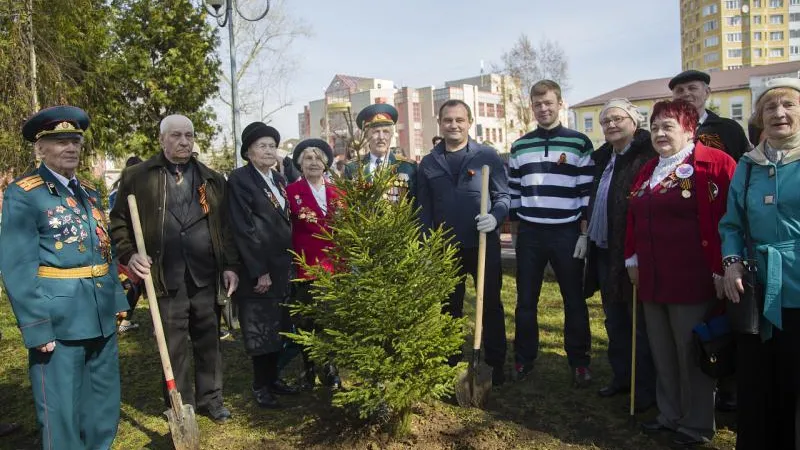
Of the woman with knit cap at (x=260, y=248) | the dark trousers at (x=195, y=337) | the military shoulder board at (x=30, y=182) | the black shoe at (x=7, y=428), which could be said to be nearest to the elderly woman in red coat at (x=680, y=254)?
the woman with knit cap at (x=260, y=248)


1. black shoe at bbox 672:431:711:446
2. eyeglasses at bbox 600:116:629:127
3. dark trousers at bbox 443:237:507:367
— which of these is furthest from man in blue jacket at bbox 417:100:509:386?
black shoe at bbox 672:431:711:446

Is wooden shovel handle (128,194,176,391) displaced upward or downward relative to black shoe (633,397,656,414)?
upward

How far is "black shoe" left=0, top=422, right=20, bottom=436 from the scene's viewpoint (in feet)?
14.7

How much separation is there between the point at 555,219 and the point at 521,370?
1.40 m

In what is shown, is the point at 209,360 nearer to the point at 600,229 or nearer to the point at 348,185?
the point at 348,185

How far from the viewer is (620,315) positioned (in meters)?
4.72

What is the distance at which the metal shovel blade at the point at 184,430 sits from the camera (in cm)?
374

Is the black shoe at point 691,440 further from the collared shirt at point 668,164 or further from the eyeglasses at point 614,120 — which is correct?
the eyeglasses at point 614,120

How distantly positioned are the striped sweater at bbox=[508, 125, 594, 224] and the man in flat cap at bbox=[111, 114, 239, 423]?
261cm

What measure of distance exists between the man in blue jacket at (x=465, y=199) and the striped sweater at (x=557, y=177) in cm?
29

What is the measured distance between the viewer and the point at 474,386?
4309 millimetres

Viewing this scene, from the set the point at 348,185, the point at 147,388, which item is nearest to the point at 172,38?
the point at 147,388

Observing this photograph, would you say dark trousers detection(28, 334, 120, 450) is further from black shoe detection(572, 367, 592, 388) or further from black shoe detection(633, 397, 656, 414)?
black shoe detection(633, 397, 656, 414)

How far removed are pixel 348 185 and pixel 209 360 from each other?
2.02 meters
